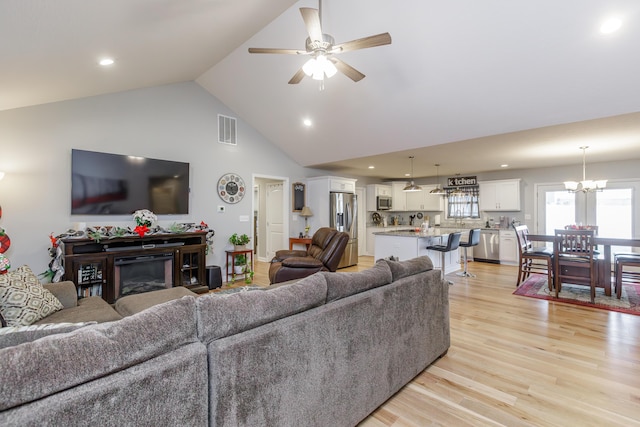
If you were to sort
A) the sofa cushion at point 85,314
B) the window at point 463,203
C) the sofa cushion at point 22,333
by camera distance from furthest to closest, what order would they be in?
the window at point 463,203 < the sofa cushion at point 85,314 < the sofa cushion at point 22,333

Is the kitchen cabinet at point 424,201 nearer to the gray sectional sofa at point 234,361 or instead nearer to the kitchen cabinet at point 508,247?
the kitchen cabinet at point 508,247

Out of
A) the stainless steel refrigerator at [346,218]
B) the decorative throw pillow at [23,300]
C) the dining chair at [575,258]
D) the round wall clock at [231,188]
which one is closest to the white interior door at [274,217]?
the stainless steel refrigerator at [346,218]

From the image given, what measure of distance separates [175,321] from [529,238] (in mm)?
5209

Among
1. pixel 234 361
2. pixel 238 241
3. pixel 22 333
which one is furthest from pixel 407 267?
pixel 238 241

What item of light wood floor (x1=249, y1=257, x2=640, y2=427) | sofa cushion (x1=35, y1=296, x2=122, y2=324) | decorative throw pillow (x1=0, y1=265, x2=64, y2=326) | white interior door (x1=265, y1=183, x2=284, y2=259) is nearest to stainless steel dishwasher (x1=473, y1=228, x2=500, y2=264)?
light wood floor (x1=249, y1=257, x2=640, y2=427)

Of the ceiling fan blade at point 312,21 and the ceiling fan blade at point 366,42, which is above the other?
the ceiling fan blade at point 312,21

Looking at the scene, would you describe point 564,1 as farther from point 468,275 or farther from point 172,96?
point 172,96

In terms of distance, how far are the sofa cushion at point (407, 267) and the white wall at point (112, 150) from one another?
3.97 meters

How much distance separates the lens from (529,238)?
4.69 m

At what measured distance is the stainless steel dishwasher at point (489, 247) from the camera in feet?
23.4

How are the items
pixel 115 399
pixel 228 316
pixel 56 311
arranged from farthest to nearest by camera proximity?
pixel 56 311 < pixel 228 316 < pixel 115 399

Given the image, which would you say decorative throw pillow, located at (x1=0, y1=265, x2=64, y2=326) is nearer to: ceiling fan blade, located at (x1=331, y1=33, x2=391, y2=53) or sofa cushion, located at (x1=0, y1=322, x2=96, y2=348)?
sofa cushion, located at (x1=0, y1=322, x2=96, y2=348)

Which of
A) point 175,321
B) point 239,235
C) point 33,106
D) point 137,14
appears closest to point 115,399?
point 175,321

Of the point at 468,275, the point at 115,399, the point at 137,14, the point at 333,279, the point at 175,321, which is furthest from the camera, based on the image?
the point at 468,275
